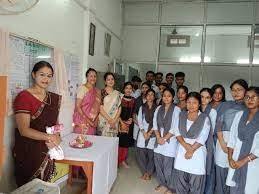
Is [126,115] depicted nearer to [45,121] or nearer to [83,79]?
[83,79]

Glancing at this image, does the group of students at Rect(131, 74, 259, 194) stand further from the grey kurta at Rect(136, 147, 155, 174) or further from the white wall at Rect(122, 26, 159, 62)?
the white wall at Rect(122, 26, 159, 62)

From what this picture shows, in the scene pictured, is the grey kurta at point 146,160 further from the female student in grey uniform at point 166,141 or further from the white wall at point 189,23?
the white wall at point 189,23

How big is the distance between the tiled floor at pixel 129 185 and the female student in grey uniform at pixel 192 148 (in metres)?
0.47

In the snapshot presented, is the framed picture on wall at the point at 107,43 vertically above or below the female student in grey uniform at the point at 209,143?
above

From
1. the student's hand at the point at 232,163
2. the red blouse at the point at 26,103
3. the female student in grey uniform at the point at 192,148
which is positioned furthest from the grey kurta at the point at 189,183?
the red blouse at the point at 26,103

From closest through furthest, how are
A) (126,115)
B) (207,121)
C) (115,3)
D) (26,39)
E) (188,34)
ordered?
1. (26,39)
2. (207,121)
3. (126,115)
4. (115,3)
5. (188,34)

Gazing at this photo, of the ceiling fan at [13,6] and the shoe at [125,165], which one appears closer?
the ceiling fan at [13,6]

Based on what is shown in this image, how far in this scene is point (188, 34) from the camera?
497 cm

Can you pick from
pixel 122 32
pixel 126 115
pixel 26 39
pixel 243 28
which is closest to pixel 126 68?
pixel 122 32

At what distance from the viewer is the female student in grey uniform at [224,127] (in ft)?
8.00

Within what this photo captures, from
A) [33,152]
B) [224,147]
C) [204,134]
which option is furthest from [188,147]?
[33,152]

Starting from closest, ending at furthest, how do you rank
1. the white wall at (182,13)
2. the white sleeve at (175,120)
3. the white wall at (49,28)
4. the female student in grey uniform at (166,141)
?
the white wall at (49,28) → the white sleeve at (175,120) → the female student in grey uniform at (166,141) → the white wall at (182,13)

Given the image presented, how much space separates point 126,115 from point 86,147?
118cm

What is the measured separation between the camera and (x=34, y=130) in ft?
5.43
